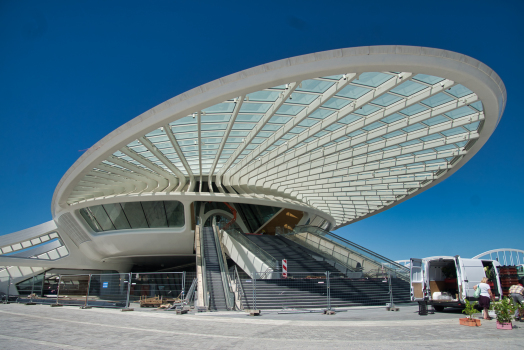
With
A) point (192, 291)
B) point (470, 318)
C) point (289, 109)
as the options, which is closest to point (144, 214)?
point (192, 291)

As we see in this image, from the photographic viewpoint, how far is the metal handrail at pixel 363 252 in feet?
85.7

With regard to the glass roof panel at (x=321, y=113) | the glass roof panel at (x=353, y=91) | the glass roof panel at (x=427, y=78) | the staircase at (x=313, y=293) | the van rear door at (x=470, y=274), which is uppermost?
the glass roof panel at (x=427, y=78)

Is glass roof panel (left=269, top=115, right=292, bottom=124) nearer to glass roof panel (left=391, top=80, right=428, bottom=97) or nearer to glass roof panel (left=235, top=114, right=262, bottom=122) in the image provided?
glass roof panel (left=235, top=114, right=262, bottom=122)

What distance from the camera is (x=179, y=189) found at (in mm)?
30562

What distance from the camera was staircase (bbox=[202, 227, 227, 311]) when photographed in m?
18.2

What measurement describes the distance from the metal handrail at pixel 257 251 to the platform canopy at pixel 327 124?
475 cm

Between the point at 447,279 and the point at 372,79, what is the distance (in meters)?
10.3

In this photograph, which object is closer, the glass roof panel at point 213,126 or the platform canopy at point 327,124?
the platform canopy at point 327,124

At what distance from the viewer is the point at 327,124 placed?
17656 mm

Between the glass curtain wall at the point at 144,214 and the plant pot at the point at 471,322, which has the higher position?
the glass curtain wall at the point at 144,214

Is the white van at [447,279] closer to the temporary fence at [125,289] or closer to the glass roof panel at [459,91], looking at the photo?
the glass roof panel at [459,91]

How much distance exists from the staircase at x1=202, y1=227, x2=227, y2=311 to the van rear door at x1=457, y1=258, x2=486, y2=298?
1127 cm

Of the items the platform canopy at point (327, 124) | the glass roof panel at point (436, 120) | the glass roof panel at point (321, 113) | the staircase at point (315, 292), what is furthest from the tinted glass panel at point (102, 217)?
the glass roof panel at point (436, 120)

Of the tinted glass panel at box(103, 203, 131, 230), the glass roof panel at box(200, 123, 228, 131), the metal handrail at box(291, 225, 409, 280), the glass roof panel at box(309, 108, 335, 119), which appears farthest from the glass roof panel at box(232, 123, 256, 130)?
the tinted glass panel at box(103, 203, 131, 230)
